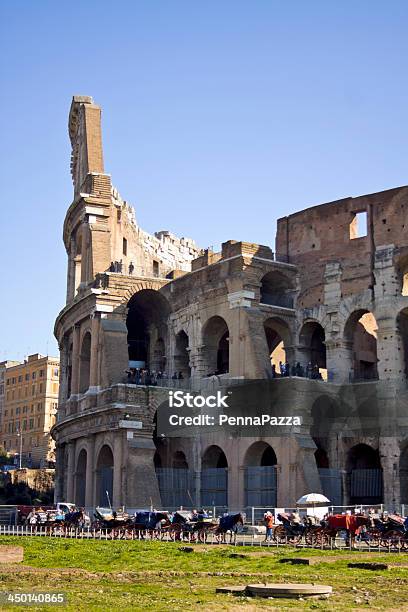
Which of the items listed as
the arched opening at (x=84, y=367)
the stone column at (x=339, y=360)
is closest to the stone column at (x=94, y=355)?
the arched opening at (x=84, y=367)

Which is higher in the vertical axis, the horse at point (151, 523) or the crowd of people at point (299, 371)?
the crowd of people at point (299, 371)

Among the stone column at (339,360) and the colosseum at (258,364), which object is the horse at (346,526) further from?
the stone column at (339,360)

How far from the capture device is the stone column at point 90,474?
141 feet

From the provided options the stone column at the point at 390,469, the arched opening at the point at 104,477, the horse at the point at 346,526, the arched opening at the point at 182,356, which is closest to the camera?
the horse at the point at 346,526

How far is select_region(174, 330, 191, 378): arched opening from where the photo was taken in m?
46.3

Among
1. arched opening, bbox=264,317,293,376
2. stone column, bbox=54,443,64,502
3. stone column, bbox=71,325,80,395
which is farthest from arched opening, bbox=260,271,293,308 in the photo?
stone column, bbox=54,443,64,502

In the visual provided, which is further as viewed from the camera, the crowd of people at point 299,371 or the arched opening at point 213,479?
the arched opening at point 213,479

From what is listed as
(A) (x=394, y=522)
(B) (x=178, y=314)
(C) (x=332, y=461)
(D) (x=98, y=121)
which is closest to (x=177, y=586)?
(A) (x=394, y=522)

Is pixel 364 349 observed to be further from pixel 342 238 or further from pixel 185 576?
pixel 185 576

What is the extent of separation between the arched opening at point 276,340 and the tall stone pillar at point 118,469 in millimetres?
7136

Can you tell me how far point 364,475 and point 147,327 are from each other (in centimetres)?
1573

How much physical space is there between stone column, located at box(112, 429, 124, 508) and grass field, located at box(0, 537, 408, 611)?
16410 millimetres

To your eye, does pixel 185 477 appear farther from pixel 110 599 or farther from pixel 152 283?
pixel 110 599

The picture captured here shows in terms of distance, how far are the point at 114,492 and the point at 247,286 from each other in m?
10.4
